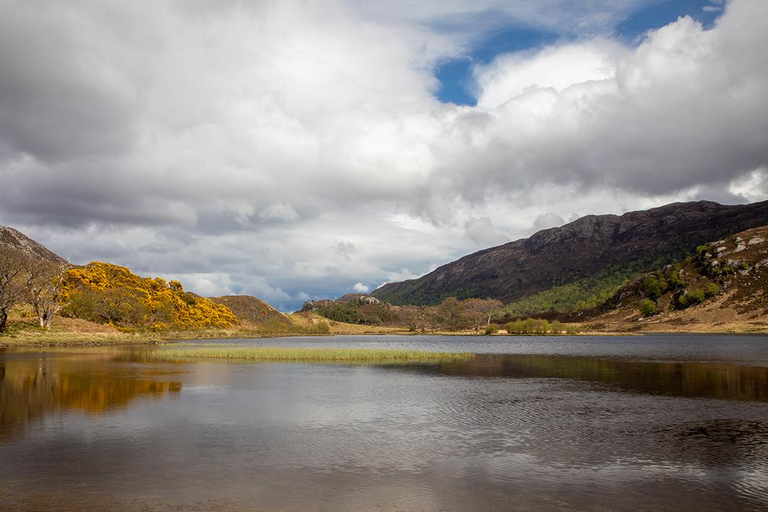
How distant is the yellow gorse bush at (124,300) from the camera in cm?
13675

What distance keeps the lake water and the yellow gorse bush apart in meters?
90.6

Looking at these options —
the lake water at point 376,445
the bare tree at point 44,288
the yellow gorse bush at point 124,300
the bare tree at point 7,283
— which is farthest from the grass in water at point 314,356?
the yellow gorse bush at point 124,300

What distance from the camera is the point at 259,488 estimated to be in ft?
64.5

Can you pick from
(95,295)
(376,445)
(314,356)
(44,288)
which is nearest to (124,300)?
(95,295)

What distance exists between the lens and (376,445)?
27.2 metres

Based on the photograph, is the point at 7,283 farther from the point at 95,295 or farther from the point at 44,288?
the point at 95,295

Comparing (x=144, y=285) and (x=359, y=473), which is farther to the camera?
(x=144, y=285)

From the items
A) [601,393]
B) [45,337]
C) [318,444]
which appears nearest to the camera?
[318,444]

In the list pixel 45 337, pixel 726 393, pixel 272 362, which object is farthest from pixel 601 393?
pixel 45 337

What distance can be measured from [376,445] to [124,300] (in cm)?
14018

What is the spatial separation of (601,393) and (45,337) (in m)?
102

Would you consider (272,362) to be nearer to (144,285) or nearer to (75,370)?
(75,370)

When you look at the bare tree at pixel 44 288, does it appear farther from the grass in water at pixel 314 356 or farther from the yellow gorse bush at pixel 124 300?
the grass in water at pixel 314 356

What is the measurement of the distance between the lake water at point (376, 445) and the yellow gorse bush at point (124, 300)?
3569 inches
